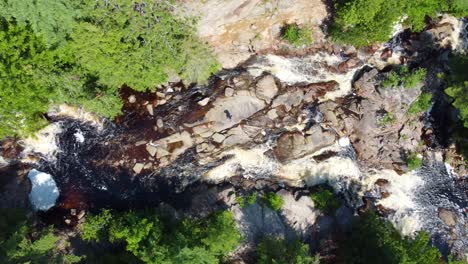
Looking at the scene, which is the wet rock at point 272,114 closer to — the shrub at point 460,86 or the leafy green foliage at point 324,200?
the leafy green foliage at point 324,200

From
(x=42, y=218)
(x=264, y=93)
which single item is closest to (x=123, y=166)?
(x=42, y=218)

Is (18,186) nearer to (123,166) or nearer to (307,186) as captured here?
(123,166)

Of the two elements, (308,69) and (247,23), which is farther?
(308,69)

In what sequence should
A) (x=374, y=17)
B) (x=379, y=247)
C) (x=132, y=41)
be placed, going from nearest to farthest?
(x=132, y=41), (x=379, y=247), (x=374, y=17)

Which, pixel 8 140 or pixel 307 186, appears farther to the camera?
pixel 307 186

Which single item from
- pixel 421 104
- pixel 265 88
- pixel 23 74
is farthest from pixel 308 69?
pixel 23 74

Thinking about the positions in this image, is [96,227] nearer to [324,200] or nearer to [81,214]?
[81,214]

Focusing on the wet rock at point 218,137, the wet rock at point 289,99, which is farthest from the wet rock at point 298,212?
the wet rock at point 289,99
